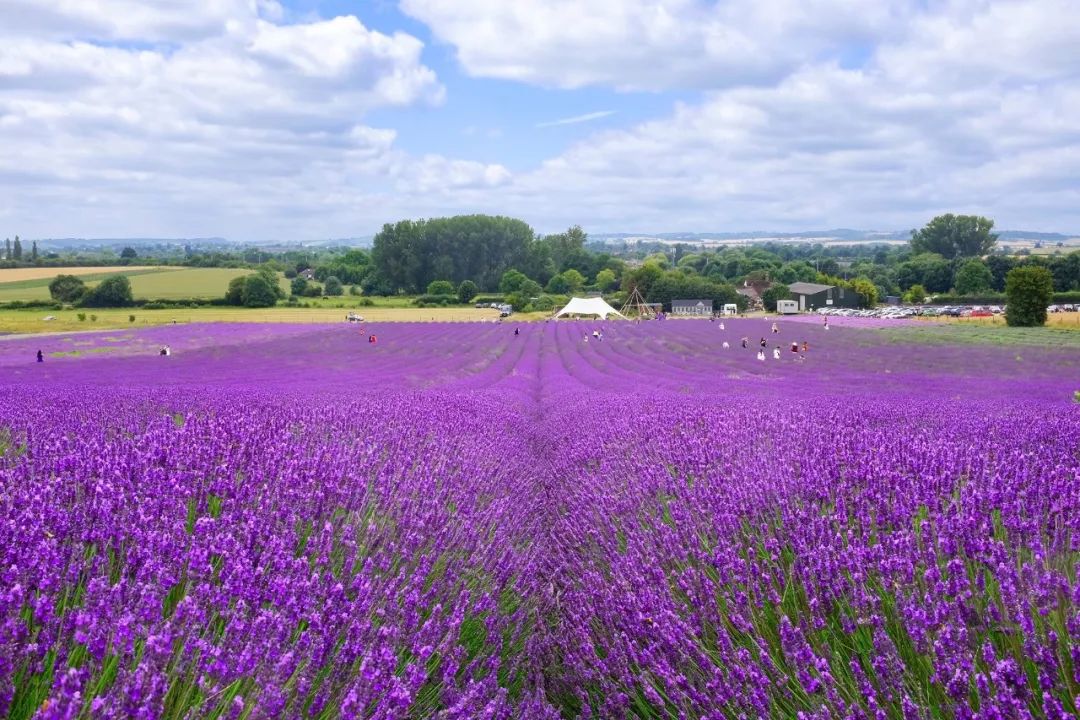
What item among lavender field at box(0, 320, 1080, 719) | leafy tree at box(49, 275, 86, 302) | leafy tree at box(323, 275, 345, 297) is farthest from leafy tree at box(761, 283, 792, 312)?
lavender field at box(0, 320, 1080, 719)

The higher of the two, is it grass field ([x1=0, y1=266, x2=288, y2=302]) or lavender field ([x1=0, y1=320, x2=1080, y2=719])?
grass field ([x1=0, y1=266, x2=288, y2=302])

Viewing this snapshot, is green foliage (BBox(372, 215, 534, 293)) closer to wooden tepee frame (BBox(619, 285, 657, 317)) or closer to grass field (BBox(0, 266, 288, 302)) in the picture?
grass field (BBox(0, 266, 288, 302))

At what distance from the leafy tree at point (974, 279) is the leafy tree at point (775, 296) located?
1888 centimetres

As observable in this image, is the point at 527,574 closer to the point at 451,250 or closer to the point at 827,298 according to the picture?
the point at 827,298

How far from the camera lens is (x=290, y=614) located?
1.81 metres

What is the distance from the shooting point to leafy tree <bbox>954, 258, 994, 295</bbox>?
8411cm

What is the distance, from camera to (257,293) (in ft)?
208

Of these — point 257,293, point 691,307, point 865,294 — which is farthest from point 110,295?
point 865,294

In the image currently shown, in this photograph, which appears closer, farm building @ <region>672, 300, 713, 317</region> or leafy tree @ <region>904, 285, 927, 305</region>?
farm building @ <region>672, 300, 713, 317</region>

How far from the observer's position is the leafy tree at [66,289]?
178 feet

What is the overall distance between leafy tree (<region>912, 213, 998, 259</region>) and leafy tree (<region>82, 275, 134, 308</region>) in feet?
384

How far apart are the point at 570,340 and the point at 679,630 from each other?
30.9 metres

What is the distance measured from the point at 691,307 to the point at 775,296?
9.72m

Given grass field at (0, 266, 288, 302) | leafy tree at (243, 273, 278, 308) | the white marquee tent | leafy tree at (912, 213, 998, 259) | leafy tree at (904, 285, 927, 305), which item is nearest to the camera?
grass field at (0, 266, 288, 302)
